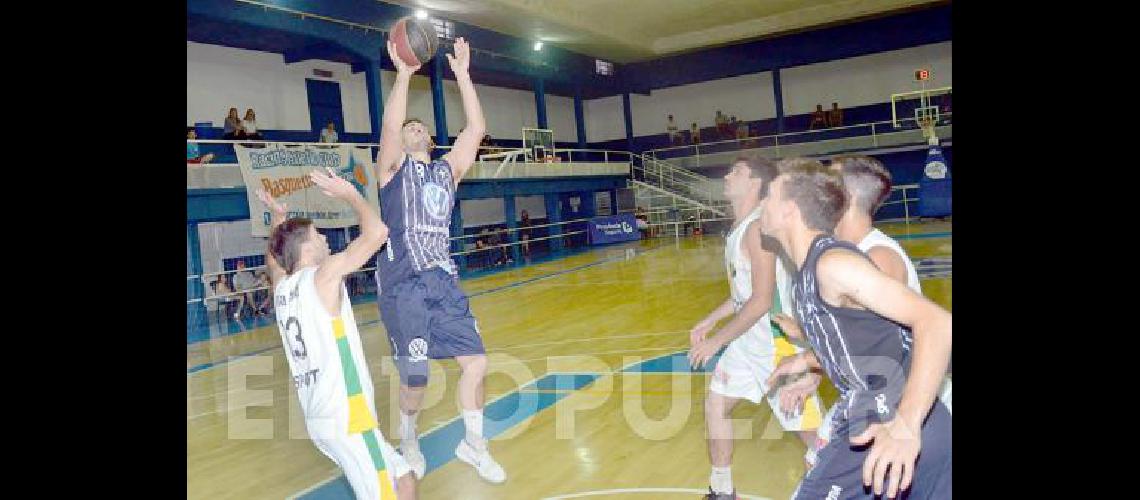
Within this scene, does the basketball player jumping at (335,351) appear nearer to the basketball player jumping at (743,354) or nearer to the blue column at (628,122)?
the basketball player jumping at (743,354)

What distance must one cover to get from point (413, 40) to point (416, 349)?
5.53 feet

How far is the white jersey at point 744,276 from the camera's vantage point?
402 centimetres

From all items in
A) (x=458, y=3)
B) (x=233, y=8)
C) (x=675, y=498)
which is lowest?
(x=675, y=498)

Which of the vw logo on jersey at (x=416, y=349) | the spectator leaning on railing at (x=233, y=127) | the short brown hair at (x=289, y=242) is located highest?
the spectator leaning on railing at (x=233, y=127)

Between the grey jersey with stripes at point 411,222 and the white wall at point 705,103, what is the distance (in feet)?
79.3

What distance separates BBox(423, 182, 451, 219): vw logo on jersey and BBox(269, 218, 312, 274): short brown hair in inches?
48.2

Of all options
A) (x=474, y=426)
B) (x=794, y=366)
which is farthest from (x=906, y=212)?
(x=794, y=366)

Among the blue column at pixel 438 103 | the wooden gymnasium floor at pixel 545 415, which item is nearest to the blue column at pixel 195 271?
the wooden gymnasium floor at pixel 545 415

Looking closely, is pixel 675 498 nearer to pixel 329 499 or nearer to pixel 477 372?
pixel 477 372

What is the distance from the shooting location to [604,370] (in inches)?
283

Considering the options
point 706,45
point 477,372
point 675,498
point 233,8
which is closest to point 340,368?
point 477,372

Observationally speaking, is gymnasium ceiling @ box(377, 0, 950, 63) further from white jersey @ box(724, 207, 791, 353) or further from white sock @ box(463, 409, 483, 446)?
white jersey @ box(724, 207, 791, 353)

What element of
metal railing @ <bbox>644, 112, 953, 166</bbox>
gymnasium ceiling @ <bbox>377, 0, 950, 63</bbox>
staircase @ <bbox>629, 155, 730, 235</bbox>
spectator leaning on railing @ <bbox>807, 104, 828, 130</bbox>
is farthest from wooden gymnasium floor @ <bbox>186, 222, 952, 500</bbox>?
spectator leaning on railing @ <bbox>807, 104, 828, 130</bbox>

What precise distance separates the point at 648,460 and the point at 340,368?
2.13 metres
